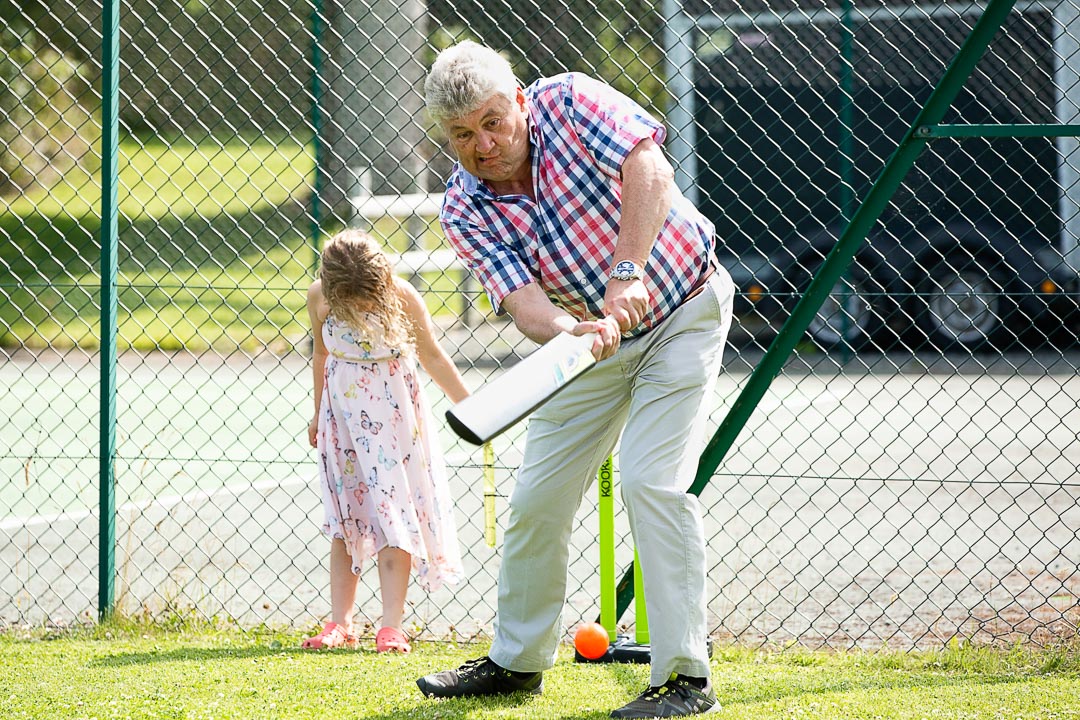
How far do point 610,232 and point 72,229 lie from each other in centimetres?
1419

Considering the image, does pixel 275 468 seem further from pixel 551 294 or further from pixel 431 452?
pixel 551 294

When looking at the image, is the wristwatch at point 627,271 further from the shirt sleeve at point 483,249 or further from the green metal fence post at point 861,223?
the green metal fence post at point 861,223

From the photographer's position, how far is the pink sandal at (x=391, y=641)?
3953 mm

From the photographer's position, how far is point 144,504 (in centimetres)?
616

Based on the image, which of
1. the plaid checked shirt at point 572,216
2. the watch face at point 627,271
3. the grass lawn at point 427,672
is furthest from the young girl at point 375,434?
the watch face at point 627,271

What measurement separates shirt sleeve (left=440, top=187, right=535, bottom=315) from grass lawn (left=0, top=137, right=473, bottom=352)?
23.1 ft

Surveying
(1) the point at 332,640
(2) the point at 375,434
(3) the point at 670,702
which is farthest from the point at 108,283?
(3) the point at 670,702

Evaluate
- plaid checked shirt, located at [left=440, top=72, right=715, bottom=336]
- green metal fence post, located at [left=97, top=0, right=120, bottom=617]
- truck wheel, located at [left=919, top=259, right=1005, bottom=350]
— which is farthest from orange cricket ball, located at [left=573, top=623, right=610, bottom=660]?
truck wheel, located at [left=919, top=259, right=1005, bottom=350]

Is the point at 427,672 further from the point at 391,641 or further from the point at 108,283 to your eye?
the point at 108,283

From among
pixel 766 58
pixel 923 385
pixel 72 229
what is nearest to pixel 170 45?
pixel 72 229

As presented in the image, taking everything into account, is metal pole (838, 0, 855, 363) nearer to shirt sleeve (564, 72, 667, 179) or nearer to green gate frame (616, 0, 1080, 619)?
green gate frame (616, 0, 1080, 619)

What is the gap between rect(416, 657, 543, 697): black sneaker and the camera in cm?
338

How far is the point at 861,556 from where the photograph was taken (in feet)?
17.2

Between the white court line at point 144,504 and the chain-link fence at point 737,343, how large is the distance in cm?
3
